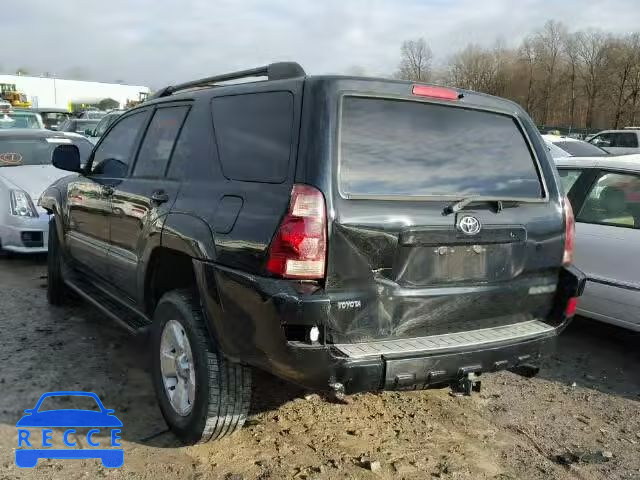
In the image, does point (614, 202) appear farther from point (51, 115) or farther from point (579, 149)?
point (51, 115)

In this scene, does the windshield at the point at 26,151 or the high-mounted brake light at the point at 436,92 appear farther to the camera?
the windshield at the point at 26,151

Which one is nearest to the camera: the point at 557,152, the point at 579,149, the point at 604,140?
the point at 557,152

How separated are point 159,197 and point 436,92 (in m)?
1.66

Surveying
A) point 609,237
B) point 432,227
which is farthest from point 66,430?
point 609,237

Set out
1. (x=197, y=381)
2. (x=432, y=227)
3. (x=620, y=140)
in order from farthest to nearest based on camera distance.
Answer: (x=620, y=140), (x=197, y=381), (x=432, y=227)

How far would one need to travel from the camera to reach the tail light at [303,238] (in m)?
2.64

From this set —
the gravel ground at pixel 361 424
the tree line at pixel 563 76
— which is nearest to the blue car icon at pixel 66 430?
the gravel ground at pixel 361 424

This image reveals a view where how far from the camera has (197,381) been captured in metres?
3.12

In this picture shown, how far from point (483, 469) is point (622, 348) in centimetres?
262

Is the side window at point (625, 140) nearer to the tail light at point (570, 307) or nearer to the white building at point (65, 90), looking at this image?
the tail light at point (570, 307)

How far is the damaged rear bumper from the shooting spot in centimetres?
264

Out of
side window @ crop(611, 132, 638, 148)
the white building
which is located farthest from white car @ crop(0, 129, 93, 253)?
the white building

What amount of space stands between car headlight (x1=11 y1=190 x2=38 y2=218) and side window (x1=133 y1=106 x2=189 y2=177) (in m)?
3.59

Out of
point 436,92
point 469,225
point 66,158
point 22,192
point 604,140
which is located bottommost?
point 22,192
